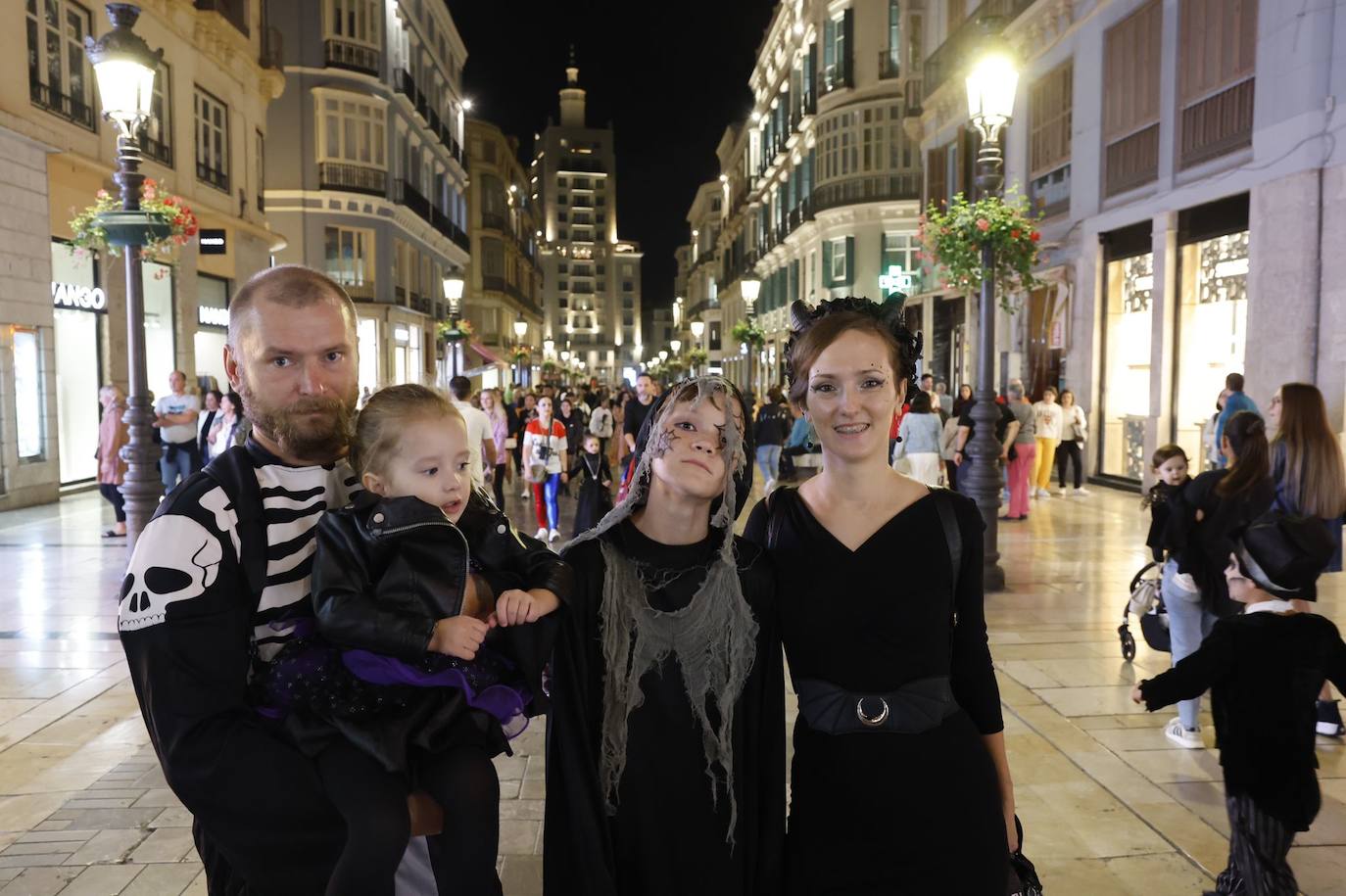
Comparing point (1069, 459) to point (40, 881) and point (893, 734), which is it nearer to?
point (893, 734)

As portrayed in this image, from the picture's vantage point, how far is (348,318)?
6.72 ft

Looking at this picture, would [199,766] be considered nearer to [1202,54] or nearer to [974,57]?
[974,57]

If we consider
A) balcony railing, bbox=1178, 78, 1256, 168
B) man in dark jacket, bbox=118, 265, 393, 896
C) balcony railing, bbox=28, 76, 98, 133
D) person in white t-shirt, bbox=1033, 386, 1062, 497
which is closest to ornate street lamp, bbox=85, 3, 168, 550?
man in dark jacket, bbox=118, 265, 393, 896

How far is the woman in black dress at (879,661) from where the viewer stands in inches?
84.4

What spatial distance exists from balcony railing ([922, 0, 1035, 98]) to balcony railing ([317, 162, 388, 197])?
58.6 feet

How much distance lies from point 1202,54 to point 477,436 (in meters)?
11.6

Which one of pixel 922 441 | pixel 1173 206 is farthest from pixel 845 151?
pixel 922 441

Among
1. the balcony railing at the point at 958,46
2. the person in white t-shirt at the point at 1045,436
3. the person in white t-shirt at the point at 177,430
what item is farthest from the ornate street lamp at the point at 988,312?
the balcony railing at the point at 958,46

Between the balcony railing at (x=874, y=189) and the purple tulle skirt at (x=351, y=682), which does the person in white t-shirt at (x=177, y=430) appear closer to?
the purple tulle skirt at (x=351, y=682)

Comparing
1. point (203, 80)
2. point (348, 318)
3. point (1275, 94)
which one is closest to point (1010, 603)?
point (348, 318)

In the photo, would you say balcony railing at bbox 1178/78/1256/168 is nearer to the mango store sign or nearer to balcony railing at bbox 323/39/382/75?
the mango store sign

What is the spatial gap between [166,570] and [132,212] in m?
7.28

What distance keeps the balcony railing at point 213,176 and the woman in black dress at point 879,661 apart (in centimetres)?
2087

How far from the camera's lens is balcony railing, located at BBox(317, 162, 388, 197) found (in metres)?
30.8
